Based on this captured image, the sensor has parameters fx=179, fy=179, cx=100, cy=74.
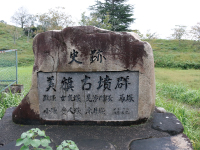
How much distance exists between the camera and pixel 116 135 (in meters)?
2.34

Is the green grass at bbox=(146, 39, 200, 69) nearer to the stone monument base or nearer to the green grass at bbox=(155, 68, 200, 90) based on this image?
the green grass at bbox=(155, 68, 200, 90)

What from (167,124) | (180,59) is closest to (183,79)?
(180,59)

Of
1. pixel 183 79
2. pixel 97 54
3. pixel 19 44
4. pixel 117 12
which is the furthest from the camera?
pixel 19 44

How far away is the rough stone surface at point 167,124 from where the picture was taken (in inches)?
95.9

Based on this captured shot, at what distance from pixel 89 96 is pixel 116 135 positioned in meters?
0.66

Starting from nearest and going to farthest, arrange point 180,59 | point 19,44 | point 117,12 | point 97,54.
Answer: point 97,54 → point 180,59 → point 117,12 → point 19,44

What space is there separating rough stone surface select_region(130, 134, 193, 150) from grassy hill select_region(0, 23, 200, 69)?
313 inches

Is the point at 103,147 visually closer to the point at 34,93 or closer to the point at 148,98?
the point at 148,98

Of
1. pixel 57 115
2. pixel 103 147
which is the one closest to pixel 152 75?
pixel 103 147

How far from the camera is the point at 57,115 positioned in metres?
2.63

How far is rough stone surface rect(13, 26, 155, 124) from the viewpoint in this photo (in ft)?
8.19

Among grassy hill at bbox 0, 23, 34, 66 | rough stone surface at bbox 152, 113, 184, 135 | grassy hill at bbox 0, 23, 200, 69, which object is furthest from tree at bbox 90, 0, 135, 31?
rough stone surface at bbox 152, 113, 184, 135

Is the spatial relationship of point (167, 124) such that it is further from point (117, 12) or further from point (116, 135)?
point (117, 12)

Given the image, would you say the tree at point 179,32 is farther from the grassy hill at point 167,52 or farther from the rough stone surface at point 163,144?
the rough stone surface at point 163,144
